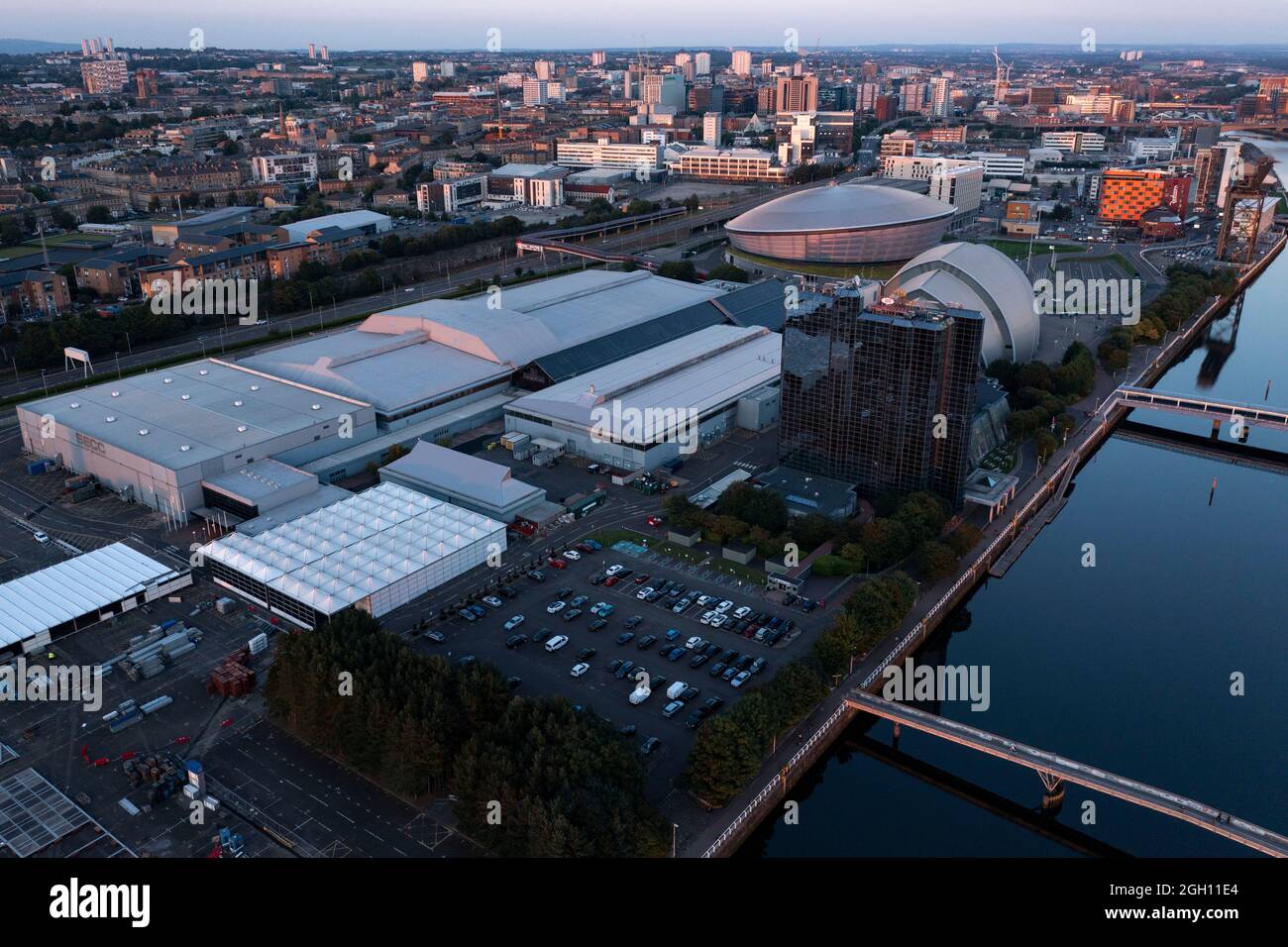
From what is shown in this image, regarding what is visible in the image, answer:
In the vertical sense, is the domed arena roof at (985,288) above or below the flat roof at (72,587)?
above

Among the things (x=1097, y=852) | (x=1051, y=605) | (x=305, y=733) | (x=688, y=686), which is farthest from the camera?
(x=1051, y=605)

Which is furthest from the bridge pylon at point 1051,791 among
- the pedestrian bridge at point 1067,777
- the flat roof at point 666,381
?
the flat roof at point 666,381

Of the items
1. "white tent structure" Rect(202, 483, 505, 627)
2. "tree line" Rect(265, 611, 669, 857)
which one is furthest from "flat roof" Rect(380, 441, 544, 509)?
"tree line" Rect(265, 611, 669, 857)

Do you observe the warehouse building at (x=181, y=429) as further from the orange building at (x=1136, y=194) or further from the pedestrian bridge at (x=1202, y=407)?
the orange building at (x=1136, y=194)

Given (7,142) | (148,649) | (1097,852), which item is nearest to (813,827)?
(1097,852)

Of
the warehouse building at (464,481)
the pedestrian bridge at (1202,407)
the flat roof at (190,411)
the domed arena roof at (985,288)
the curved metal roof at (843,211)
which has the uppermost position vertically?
the curved metal roof at (843,211)

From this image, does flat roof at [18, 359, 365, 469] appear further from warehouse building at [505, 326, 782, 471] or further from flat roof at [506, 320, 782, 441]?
flat roof at [506, 320, 782, 441]

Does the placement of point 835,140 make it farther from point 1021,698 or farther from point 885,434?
point 1021,698
